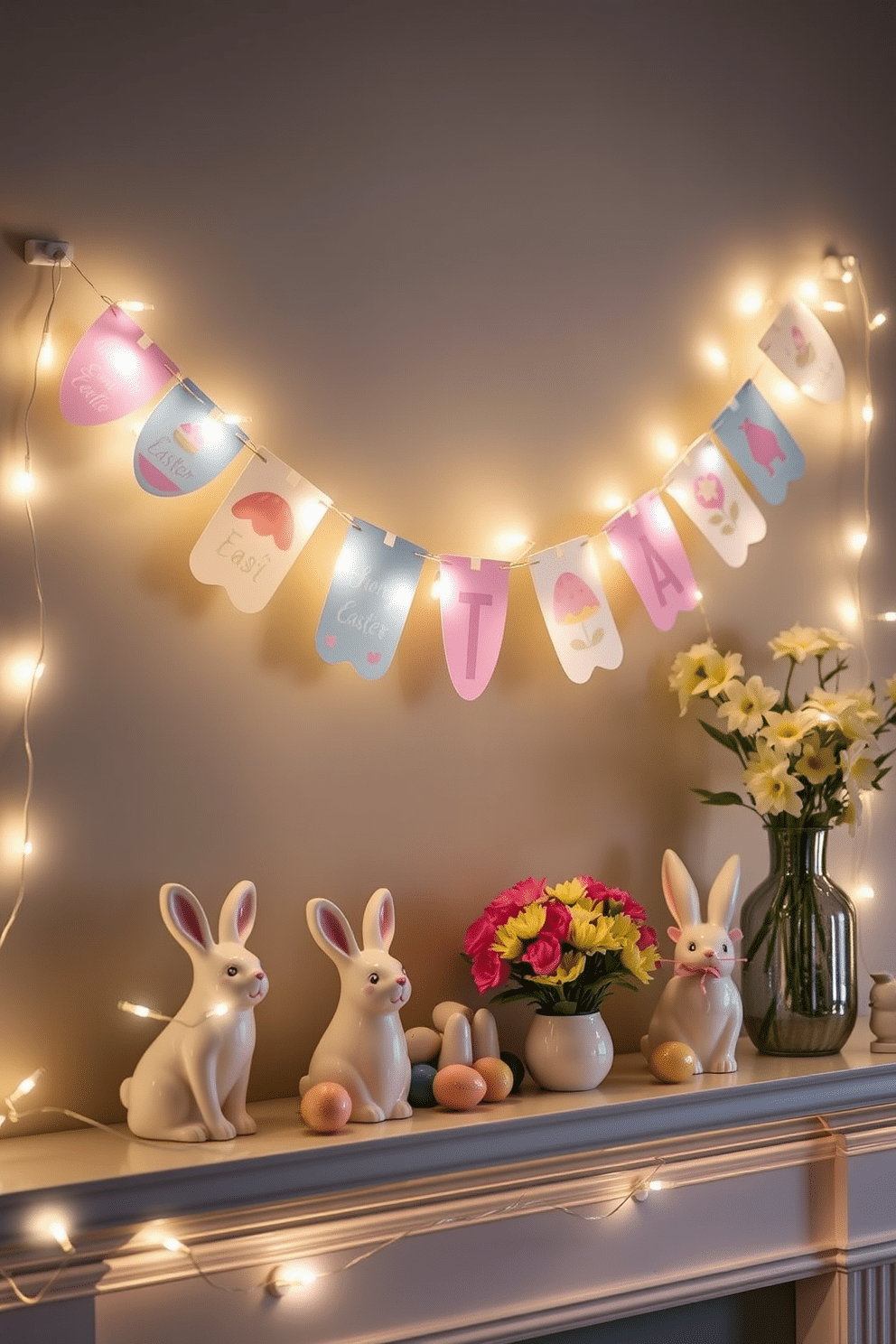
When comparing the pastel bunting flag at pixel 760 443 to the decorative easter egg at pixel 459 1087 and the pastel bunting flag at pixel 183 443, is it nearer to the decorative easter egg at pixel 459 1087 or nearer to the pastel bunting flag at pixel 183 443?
the pastel bunting flag at pixel 183 443

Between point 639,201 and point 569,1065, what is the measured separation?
1.27 metres

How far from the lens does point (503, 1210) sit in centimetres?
153

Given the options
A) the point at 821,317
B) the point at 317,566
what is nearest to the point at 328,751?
the point at 317,566

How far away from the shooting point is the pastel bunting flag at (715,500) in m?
1.96

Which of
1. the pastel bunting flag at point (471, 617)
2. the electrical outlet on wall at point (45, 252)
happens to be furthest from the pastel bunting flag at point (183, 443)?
the pastel bunting flag at point (471, 617)

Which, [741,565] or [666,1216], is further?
[741,565]

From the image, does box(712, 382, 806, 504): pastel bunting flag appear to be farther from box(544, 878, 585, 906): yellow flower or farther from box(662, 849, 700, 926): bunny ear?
box(544, 878, 585, 906): yellow flower

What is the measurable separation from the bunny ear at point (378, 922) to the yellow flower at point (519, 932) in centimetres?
15

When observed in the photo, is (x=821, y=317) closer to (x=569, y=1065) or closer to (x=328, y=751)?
(x=328, y=751)

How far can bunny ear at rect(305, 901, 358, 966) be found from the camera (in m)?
1.53

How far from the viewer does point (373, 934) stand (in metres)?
1.58

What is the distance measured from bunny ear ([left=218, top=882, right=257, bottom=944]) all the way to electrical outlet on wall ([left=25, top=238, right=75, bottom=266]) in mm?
747

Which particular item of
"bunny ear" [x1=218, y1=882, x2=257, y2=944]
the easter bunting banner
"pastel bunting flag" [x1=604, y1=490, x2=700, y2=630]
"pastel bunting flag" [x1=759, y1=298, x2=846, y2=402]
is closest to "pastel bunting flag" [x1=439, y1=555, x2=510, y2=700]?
the easter bunting banner

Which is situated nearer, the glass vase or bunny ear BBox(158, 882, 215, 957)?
bunny ear BBox(158, 882, 215, 957)
